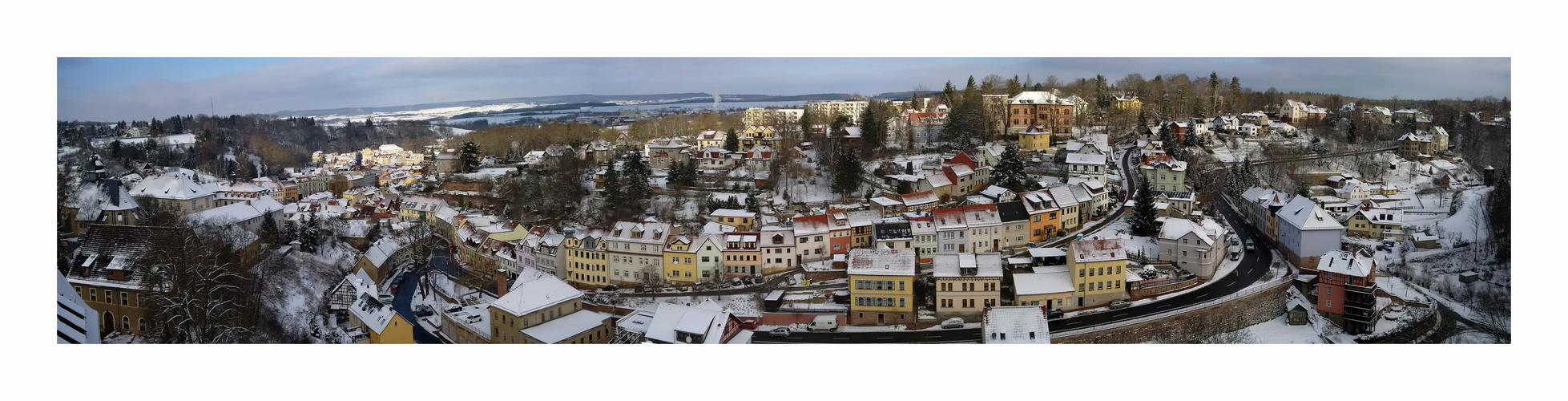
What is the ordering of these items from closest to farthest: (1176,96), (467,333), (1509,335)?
(1509,335), (467,333), (1176,96)

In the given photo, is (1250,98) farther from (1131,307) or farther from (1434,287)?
(1131,307)

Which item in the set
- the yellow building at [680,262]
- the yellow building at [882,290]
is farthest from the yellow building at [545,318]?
the yellow building at [882,290]

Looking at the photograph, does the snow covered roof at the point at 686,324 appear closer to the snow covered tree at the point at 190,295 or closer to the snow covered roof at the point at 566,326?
the snow covered roof at the point at 566,326

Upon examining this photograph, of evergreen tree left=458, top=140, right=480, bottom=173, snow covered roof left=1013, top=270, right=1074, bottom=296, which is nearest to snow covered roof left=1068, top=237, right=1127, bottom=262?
snow covered roof left=1013, top=270, right=1074, bottom=296

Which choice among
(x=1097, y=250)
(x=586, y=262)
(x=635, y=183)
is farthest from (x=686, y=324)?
(x=1097, y=250)

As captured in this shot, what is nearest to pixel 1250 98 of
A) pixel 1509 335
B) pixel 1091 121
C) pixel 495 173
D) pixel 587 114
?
pixel 1091 121

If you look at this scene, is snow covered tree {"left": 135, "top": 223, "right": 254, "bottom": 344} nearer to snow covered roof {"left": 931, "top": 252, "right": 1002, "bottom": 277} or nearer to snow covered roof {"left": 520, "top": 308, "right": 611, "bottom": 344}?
snow covered roof {"left": 520, "top": 308, "right": 611, "bottom": 344}

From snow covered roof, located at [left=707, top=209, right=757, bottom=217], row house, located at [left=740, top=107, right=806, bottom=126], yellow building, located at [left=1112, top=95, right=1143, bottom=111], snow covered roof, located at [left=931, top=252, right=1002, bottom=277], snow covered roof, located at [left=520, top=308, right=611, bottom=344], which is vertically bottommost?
snow covered roof, located at [left=520, top=308, right=611, bottom=344]
